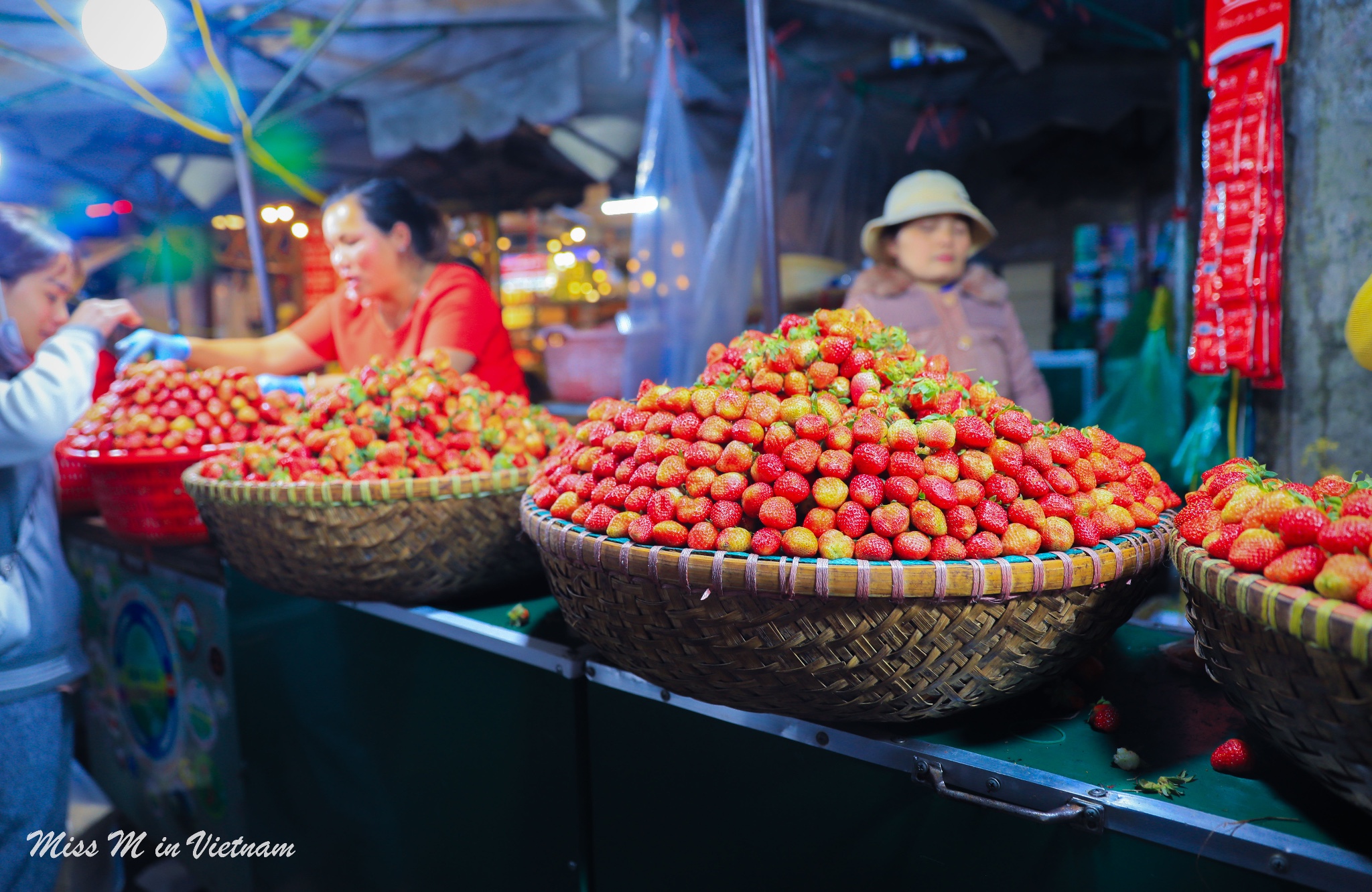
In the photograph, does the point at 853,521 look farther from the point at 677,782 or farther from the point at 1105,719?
the point at 677,782

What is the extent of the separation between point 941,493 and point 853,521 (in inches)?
4.7

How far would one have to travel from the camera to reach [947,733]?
1158mm

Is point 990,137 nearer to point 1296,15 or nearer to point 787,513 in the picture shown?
point 1296,15

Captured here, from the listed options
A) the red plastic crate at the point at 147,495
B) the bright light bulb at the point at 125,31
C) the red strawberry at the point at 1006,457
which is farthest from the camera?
the bright light bulb at the point at 125,31

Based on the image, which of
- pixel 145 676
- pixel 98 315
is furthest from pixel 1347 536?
pixel 145 676

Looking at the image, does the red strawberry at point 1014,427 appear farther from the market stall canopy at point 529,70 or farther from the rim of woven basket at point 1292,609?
the market stall canopy at point 529,70

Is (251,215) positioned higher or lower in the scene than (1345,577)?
higher

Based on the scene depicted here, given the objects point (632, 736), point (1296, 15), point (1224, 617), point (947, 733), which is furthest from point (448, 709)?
point (1296, 15)

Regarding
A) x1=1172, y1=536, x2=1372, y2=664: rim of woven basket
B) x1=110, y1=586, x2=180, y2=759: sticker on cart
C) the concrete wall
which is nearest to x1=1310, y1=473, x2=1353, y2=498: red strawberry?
x1=1172, y1=536, x2=1372, y2=664: rim of woven basket

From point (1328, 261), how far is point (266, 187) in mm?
7381

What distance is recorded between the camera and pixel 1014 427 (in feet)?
3.92

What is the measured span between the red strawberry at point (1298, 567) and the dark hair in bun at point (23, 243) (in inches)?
106

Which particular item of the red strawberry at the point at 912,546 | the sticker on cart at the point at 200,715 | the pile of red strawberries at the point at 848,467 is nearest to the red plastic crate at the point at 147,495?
the sticker on cart at the point at 200,715

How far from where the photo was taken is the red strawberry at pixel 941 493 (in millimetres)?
1078
